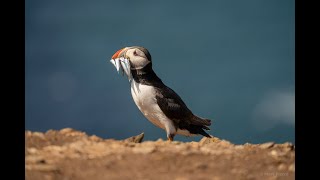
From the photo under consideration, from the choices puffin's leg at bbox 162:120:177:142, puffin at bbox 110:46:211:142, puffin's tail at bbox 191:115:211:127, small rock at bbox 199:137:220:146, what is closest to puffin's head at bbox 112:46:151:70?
puffin at bbox 110:46:211:142

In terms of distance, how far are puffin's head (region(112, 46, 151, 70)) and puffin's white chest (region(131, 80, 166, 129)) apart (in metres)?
0.37

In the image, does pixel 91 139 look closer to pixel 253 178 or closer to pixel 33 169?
pixel 33 169

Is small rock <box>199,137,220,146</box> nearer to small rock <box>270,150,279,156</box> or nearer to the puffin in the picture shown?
the puffin

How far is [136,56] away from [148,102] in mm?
1007

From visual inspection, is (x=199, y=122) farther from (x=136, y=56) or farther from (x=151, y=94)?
(x=136, y=56)

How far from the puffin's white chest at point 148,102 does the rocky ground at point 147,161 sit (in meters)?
2.20

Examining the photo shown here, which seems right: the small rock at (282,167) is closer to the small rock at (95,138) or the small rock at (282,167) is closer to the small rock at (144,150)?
the small rock at (144,150)

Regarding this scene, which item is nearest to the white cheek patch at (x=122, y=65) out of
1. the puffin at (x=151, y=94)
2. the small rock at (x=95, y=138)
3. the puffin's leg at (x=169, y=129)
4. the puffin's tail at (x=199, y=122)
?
the puffin at (x=151, y=94)

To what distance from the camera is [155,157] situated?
671cm

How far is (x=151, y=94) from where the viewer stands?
9.84 meters

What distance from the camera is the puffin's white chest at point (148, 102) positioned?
9.82 m

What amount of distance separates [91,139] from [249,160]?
2.60 meters

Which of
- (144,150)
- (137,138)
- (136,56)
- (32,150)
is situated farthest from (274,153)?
(136,56)

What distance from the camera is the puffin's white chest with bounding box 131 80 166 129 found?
982 cm
